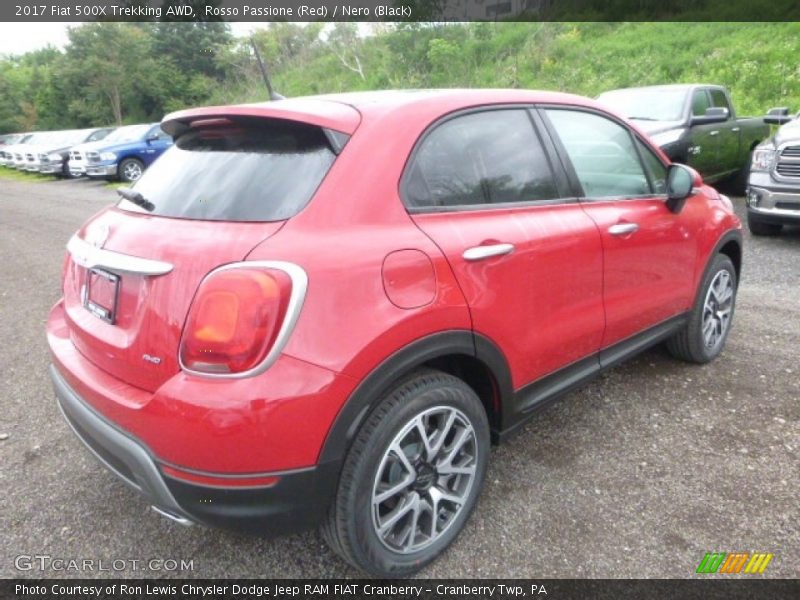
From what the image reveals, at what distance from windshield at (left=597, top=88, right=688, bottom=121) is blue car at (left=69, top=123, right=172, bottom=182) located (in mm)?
11972

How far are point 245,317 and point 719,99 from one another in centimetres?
952

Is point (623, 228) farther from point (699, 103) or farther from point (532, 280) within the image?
point (699, 103)

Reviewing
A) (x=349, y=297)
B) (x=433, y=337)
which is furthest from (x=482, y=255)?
(x=349, y=297)

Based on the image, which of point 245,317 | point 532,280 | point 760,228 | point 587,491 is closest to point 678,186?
point 532,280

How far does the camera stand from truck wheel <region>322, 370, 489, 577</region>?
1.87m

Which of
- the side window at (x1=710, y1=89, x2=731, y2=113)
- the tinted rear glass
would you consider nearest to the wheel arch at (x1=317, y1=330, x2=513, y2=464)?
the tinted rear glass

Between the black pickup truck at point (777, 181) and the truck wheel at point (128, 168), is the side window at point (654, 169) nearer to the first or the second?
the black pickup truck at point (777, 181)

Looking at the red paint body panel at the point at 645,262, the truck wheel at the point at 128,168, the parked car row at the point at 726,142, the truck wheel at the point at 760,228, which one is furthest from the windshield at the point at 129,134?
the red paint body panel at the point at 645,262

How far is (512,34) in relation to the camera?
2502 cm

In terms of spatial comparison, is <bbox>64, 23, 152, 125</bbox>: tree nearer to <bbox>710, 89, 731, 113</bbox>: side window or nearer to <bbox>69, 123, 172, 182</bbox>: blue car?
<bbox>69, 123, 172, 182</bbox>: blue car

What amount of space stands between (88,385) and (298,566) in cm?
101

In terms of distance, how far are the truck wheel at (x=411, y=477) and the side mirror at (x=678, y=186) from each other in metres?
1.76

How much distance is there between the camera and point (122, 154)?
619 inches

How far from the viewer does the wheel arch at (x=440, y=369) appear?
1778 mm
